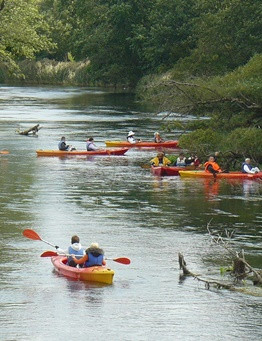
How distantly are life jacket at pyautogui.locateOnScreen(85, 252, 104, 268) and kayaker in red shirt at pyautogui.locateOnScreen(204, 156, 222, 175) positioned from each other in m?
18.4

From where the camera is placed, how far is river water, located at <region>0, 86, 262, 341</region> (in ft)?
72.2

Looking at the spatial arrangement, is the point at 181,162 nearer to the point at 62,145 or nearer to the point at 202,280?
the point at 62,145

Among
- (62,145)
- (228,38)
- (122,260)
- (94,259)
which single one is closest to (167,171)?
(62,145)

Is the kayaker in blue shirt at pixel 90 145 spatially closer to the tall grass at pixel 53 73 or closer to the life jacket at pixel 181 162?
the life jacket at pixel 181 162

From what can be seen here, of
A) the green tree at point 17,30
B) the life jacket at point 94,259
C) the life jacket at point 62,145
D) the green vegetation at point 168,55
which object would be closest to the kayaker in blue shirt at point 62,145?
the life jacket at point 62,145

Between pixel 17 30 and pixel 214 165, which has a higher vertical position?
pixel 17 30

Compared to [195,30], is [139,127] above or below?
below

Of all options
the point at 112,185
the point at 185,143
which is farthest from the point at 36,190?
the point at 185,143

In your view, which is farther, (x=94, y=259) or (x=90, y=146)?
(x=90, y=146)

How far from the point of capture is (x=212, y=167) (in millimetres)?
42688

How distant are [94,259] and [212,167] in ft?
61.2

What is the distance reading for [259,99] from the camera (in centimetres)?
4400

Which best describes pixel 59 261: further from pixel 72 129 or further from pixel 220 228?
pixel 72 129

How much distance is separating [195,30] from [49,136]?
2975cm
